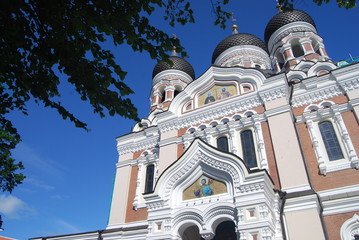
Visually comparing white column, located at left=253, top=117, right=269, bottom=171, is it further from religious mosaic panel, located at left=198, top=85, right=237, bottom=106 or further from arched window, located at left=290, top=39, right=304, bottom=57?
arched window, located at left=290, top=39, right=304, bottom=57

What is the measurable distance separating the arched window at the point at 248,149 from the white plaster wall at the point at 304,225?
2.53 metres

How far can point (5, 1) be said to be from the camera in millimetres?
3977

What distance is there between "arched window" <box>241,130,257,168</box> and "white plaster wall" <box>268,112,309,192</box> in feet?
3.10

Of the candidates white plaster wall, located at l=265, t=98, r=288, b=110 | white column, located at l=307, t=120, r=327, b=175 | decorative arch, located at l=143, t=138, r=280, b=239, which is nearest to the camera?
decorative arch, located at l=143, t=138, r=280, b=239

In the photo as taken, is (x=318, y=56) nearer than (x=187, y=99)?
No

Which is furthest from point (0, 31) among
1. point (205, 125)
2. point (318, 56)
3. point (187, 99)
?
point (318, 56)

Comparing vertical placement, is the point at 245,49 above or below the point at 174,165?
above

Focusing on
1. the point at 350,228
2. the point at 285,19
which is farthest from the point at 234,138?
the point at 285,19

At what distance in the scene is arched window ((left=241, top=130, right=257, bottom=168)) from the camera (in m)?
11.0

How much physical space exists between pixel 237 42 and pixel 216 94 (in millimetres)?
8577

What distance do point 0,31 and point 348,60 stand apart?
17.7 meters

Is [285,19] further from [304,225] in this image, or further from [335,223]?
[304,225]

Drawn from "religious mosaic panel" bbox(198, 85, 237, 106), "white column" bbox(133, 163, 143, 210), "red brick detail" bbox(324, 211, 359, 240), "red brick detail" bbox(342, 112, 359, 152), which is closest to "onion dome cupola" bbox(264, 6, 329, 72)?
"religious mosaic panel" bbox(198, 85, 237, 106)

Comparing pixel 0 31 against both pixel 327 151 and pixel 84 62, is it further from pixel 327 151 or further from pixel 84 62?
pixel 327 151
